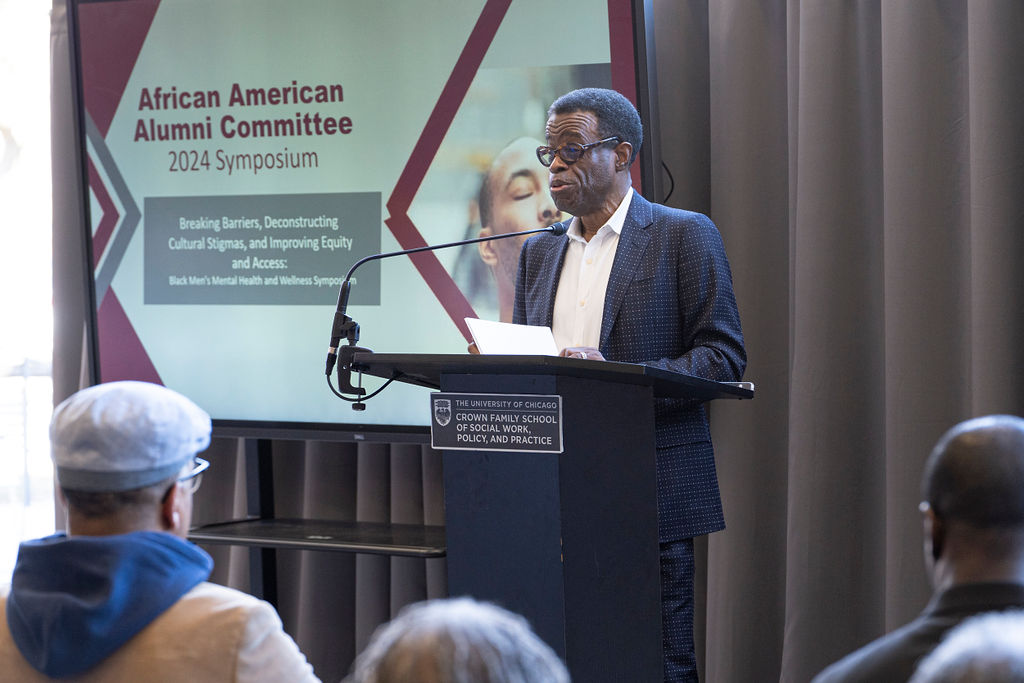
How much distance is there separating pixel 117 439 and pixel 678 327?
1.45 meters

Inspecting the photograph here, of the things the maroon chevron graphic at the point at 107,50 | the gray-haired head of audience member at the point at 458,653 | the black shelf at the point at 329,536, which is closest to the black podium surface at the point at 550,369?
the gray-haired head of audience member at the point at 458,653

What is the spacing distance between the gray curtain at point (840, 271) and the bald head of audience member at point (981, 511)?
1748 millimetres

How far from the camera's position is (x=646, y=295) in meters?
2.46

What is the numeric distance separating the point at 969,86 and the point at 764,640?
1671 mm

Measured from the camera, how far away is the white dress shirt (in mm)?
2559

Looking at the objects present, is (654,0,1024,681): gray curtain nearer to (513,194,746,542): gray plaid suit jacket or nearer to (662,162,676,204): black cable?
(662,162,676,204): black cable

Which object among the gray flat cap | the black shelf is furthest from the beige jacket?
the black shelf

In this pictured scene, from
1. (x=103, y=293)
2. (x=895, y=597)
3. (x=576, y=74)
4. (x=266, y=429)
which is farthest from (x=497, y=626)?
(x=103, y=293)

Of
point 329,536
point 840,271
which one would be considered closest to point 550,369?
point 840,271

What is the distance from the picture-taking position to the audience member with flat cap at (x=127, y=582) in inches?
50.2

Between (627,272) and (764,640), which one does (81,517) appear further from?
(764,640)

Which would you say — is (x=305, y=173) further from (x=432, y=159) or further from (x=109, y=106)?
(x=109, y=106)

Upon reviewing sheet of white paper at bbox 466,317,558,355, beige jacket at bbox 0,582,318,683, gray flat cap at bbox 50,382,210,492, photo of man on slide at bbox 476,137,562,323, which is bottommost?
beige jacket at bbox 0,582,318,683

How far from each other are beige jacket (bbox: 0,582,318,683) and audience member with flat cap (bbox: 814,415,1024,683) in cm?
62
